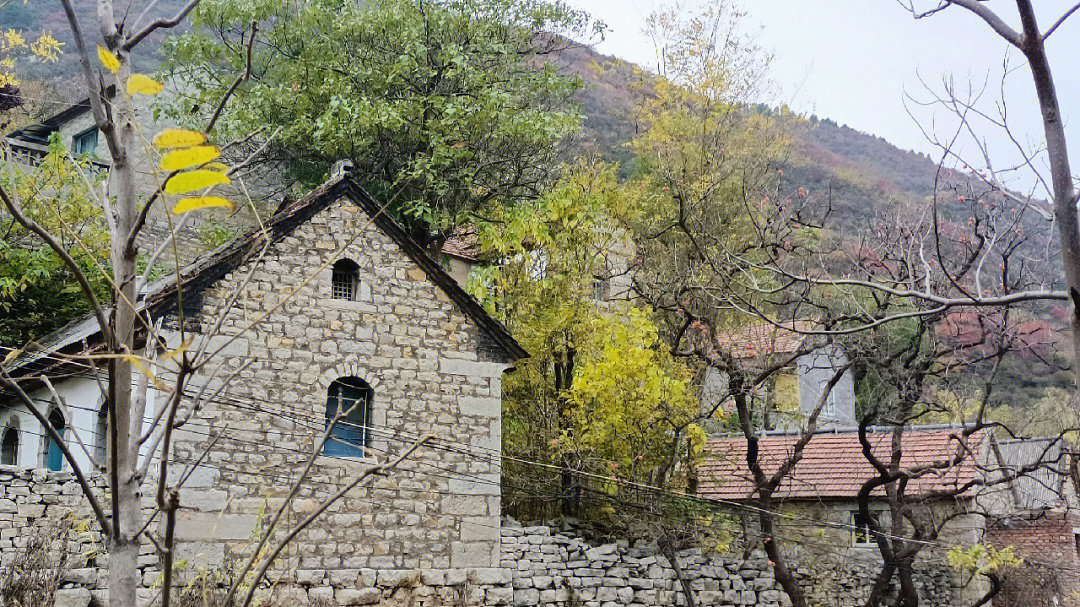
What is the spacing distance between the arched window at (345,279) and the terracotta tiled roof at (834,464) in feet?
29.6

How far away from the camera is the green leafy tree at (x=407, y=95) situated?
20000 millimetres

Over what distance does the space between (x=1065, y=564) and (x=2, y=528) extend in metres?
18.3

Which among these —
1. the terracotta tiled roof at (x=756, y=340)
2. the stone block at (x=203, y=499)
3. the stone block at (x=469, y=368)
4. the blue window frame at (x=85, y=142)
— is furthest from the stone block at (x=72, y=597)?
the blue window frame at (x=85, y=142)

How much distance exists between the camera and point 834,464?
877 inches

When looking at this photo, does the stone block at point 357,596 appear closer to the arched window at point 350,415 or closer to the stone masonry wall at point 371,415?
the stone masonry wall at point 371,415

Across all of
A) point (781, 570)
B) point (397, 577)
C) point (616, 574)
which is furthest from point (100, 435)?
point (781, 570)

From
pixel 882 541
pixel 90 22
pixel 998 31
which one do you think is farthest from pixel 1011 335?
pixel 90 22

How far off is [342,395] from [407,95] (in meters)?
8.46

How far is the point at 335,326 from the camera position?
1362 cm

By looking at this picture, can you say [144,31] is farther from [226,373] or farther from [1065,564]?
[1065,564]

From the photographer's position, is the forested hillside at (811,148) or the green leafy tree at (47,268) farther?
the forested hillside at (811,148)

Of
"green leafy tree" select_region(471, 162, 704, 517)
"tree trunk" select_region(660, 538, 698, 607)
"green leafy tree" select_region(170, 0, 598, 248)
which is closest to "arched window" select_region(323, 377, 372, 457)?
"green leafy tree" select_region(471, 162, 704, 517)

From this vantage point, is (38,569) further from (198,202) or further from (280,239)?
(198,202)

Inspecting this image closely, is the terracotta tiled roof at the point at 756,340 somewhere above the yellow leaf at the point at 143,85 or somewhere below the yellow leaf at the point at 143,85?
above
